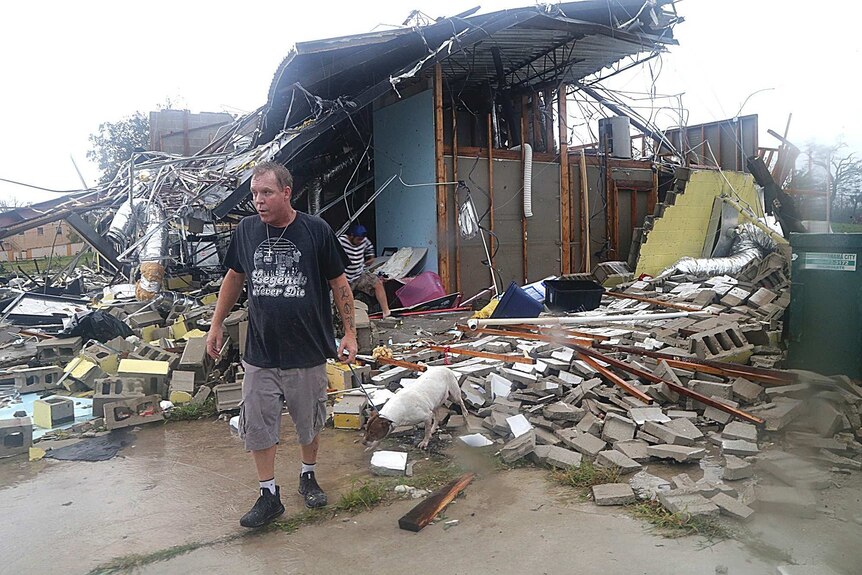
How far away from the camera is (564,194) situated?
499 inches

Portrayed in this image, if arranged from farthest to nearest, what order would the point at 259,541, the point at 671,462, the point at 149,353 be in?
the point at 149,353
the point at 671,462
the point at 259,541

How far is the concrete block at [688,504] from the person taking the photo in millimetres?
3301

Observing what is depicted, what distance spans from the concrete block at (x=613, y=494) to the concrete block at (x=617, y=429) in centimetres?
90

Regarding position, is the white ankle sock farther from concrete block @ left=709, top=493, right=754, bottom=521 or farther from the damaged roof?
the damaged roof

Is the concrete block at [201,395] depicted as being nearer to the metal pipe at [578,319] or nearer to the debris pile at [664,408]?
the debris pile at [664,408]

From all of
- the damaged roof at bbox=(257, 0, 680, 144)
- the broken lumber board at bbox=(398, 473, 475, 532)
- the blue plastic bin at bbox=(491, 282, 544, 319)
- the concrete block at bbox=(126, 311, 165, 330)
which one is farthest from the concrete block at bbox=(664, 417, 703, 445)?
the concrete block at bbox=(126, 311, 165, 330)

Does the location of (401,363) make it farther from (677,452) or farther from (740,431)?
(740,431)

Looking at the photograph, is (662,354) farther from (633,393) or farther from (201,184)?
(201,184)

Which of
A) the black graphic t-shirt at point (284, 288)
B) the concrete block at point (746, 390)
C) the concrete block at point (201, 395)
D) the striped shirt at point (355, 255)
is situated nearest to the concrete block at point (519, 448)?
the black graphic t-shirt at point (284, 288)

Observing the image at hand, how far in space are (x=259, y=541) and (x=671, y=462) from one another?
2874 mm

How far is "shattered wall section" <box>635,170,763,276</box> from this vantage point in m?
13.2

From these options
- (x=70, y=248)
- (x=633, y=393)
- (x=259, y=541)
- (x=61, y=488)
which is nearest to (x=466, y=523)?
(x=259, y=541)

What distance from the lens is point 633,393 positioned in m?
5.33

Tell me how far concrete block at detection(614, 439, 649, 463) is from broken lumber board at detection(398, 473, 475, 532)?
3.85ft
